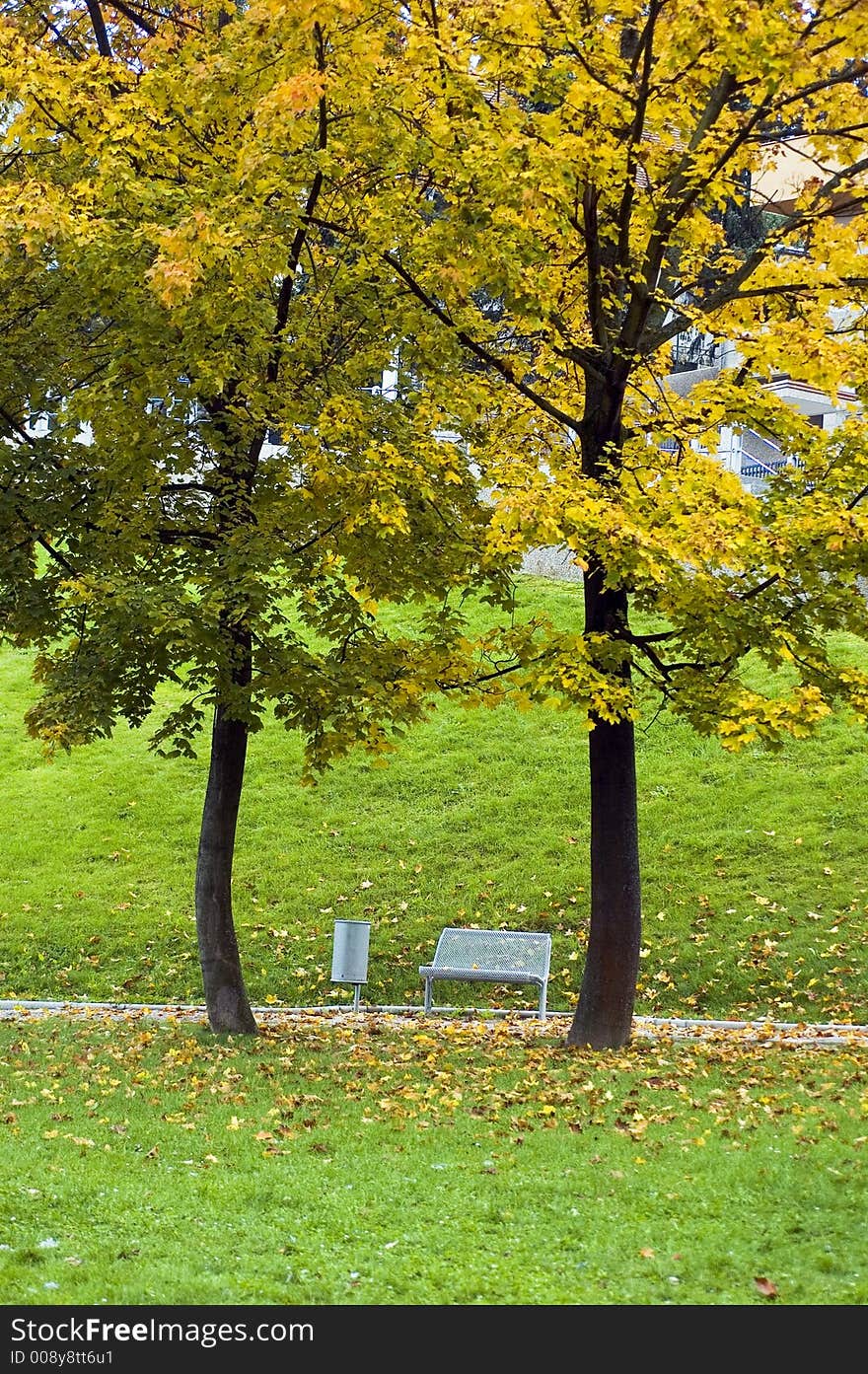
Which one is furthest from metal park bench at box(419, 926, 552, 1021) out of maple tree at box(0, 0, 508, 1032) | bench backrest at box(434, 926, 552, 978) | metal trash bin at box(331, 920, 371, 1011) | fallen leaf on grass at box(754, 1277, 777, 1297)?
fallen leaf on grass at box(754, 1277, 777, 1297)

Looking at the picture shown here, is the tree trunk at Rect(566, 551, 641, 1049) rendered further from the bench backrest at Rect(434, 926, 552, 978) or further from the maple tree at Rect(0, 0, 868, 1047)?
the bench backrest at Rect(434, 926, 552, 978)

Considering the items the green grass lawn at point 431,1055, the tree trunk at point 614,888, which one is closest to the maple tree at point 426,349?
the tree trunk at point 614,888

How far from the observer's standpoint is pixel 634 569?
786 cm

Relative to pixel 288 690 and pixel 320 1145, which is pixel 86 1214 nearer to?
pixel 320 1145

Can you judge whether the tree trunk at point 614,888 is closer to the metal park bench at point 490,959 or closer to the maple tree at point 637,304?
the maple tree at point 637,304

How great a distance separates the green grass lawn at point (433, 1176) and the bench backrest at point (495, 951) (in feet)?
5.64

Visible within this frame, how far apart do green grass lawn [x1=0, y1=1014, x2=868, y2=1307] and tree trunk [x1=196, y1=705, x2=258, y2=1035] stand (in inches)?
27.3

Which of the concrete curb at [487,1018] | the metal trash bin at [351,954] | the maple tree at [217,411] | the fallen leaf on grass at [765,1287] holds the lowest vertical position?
the fallen leaf on grass at [765,1287]

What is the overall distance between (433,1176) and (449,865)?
8.60 meters

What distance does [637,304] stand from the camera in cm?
901

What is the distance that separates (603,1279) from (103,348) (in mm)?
7266

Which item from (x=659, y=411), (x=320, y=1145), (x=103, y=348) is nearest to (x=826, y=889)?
(x=659, y=411)

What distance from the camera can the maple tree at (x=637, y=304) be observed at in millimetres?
7824

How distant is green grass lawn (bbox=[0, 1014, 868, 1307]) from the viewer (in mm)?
4734
